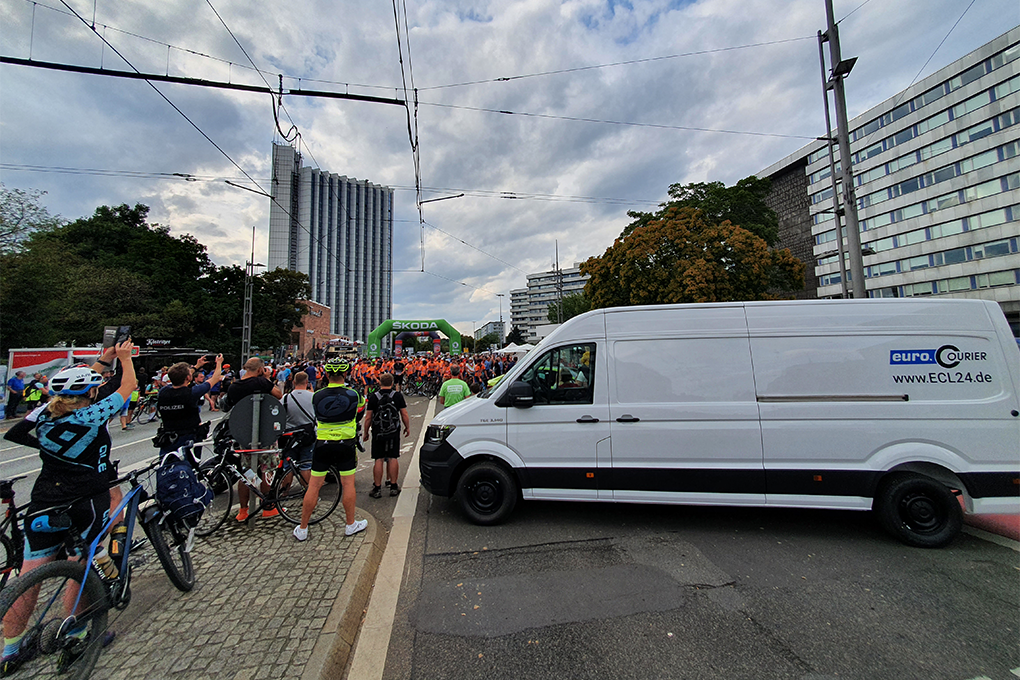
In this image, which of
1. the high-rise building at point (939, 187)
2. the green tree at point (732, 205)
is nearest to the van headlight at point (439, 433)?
the green tree at point (732, 205)

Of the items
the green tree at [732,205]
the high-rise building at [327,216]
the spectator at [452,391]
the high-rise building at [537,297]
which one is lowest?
the spectator at [452,391]

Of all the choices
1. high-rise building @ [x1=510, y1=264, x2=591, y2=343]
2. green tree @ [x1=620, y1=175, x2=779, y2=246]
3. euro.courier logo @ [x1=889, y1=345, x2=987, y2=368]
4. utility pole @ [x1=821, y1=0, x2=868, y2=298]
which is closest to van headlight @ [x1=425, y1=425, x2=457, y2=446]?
euro.courier logo @ [x1=889, y1=345, x2=987, y2=368]

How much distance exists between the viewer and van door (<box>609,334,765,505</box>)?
4094 millimetres

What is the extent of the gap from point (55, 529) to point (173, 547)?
2.88ft

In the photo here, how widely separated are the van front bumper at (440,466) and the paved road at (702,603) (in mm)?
419

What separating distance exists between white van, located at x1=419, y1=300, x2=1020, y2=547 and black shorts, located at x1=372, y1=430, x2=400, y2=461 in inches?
42.0

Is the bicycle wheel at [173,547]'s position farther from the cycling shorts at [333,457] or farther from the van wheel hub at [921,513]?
the van wheel hub at [921,513]

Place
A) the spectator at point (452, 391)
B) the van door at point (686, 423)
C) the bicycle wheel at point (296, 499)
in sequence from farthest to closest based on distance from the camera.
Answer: the spectator at point (452, 391) < the bicycle wheel at point (296, 499) < the van door at point (686, 423)

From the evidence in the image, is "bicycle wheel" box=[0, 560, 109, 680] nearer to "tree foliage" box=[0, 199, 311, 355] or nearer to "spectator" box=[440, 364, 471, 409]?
"spectator" box=[440, 364, 471, 409]

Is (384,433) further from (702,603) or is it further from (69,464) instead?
(702,603)

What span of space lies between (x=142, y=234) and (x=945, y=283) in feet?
252

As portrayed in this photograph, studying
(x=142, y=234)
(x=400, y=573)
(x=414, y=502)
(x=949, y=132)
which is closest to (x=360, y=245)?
(x=414, y=502)

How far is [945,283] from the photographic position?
118 ft

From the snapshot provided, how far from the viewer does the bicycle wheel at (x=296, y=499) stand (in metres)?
4.50
